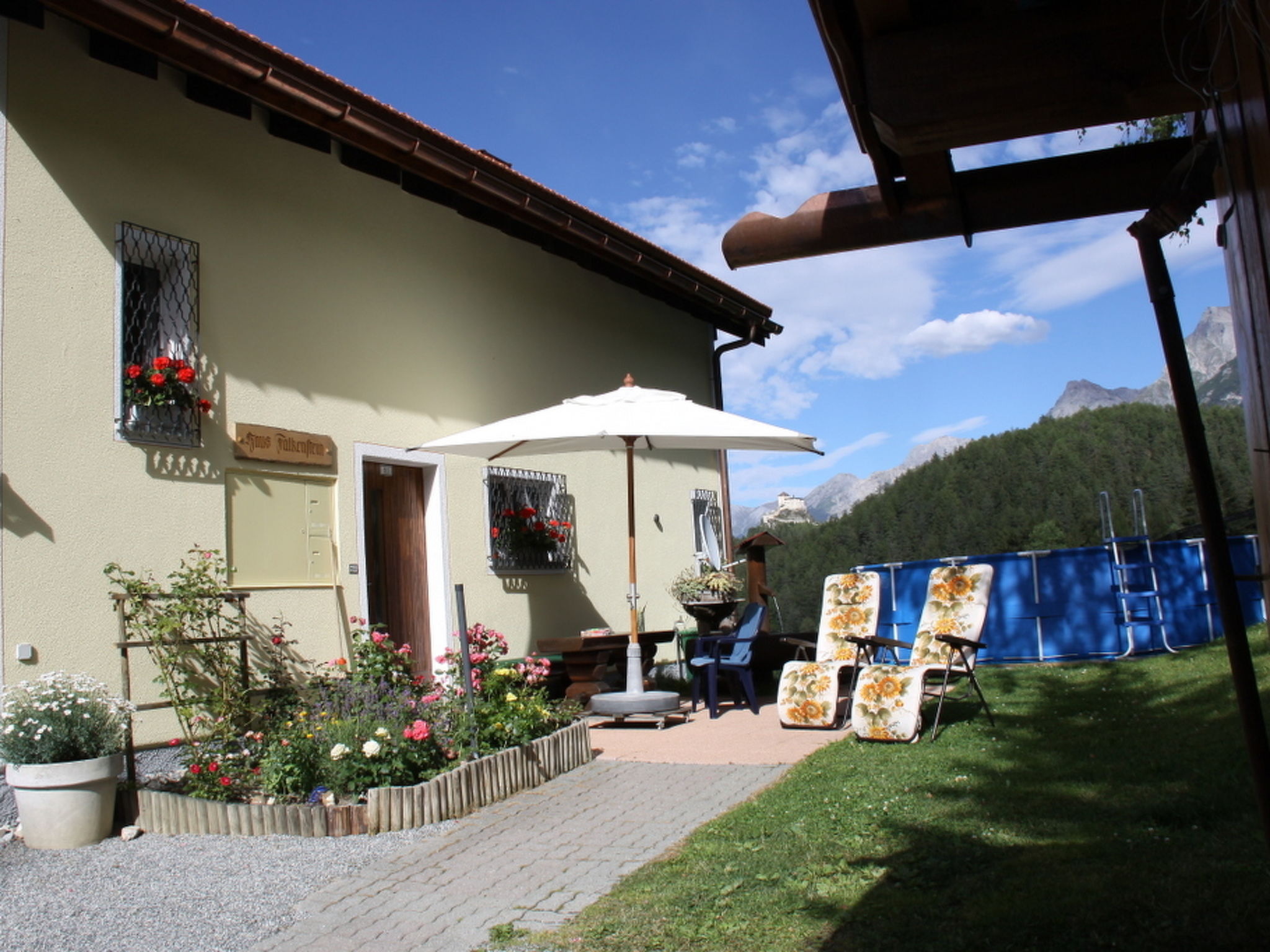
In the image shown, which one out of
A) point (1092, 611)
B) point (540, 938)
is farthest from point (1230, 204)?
point (1092, 611)

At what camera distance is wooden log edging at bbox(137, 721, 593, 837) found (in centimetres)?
453

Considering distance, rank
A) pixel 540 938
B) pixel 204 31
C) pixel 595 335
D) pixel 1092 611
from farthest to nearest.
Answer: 1. pixel 1092 611
2. pixel 595 335
3. pixel 204 31
4. pixel 540 938

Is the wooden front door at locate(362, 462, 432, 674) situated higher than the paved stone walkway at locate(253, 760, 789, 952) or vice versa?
the wooden front door at locate(362, 462, 432, 674)

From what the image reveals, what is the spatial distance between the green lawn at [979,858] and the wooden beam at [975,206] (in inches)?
76.1

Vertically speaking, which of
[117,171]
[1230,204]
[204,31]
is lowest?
[1230,204]

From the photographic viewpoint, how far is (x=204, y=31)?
5.34m

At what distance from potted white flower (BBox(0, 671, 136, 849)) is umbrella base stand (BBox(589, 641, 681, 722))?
124 inches

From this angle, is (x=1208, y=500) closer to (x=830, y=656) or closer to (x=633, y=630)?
(x=633, y=630)

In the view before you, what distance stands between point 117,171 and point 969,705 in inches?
250

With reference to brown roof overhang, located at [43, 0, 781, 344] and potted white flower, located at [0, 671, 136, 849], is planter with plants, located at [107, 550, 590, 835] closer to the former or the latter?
potted white flower, located at [0, 671, 136, 849]

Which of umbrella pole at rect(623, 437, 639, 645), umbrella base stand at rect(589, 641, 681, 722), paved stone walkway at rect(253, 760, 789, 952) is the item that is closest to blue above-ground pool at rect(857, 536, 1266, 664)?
umbrella pole at rect(623, 437, 639, 645)

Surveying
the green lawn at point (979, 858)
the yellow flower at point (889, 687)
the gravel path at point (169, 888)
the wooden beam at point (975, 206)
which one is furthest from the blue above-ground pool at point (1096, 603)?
the wooden beam at point (975, 206)

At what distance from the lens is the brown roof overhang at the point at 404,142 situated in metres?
5.16

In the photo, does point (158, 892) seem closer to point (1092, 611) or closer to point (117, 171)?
point (117, 171)
